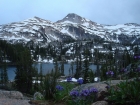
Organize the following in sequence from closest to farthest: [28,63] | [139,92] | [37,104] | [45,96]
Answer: [139,92]
[37,104]
[45,96]
[28,63]

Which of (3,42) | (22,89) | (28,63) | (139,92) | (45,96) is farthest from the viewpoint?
(3,42)

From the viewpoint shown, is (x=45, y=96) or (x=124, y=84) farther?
(x=45, y=96)

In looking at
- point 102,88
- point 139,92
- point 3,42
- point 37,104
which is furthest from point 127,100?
point 3,42

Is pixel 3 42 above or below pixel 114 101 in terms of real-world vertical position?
above

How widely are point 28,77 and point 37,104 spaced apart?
39643 millimetres

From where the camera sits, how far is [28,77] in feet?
157

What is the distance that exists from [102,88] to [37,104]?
2.72 meters

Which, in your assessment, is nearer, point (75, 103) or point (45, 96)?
point (75, 103)

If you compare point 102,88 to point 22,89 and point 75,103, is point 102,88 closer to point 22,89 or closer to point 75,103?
point 75,103

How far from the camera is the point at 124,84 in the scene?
747 cm

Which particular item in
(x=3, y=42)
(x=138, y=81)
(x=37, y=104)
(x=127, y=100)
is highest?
(x=3, y=42)

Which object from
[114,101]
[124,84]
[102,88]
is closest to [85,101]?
[114,101]

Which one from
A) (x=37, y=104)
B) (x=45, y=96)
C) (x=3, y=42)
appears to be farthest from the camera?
(x=3, y=42)

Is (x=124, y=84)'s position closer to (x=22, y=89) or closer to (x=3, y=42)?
(x=22, y=89)
